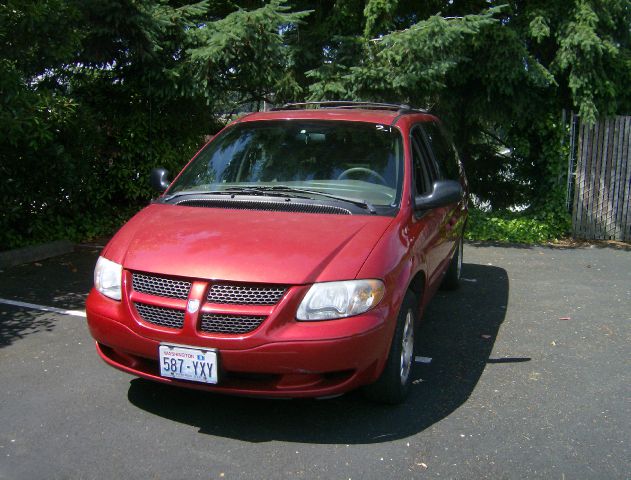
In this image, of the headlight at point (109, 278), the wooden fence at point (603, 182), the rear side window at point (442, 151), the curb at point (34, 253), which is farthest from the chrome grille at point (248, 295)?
the wooden fence at point (603, 182)

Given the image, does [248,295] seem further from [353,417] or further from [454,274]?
[454,274]

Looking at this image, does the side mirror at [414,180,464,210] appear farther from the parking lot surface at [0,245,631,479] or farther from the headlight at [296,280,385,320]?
the parking lot surface at [0,245,631,479]

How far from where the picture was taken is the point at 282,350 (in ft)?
10.9

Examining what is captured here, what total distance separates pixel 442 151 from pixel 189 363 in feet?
11.7

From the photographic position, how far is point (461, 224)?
6.55m

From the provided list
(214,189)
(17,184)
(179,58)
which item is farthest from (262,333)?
(179,58)

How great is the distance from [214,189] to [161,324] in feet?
4.50

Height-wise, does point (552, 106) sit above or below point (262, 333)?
above

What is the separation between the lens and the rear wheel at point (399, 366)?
383 centimetres

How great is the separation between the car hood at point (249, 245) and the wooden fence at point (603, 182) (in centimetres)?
700

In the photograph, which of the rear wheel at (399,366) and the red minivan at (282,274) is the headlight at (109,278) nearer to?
the red minivan at (282,274)

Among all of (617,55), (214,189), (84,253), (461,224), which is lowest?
(84,253)

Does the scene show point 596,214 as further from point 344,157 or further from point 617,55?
point 344,157

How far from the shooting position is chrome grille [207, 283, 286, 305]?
11.2 feet
